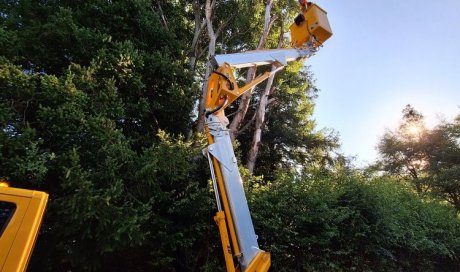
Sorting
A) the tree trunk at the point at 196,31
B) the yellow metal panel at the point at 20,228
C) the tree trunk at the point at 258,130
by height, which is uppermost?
the tree trunk at the point at 196,31

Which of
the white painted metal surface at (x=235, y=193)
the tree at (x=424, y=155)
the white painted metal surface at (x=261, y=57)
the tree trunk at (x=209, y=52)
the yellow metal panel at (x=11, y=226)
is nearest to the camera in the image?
the yellow metal panel at (x=11, y=226)

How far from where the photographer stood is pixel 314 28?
5.26m

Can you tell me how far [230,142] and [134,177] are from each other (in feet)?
8.89

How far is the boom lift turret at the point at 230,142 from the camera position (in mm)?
3592

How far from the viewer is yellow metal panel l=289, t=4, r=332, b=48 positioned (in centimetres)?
523

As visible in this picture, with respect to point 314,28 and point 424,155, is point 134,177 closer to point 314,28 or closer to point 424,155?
point 314,28

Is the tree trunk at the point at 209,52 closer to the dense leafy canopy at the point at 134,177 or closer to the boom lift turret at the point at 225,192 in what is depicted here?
the dense leafy canopy at the point at 134,177

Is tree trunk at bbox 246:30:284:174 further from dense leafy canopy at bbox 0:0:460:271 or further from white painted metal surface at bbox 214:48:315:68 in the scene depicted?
white painted metal surface at bbox 214:48:315:68

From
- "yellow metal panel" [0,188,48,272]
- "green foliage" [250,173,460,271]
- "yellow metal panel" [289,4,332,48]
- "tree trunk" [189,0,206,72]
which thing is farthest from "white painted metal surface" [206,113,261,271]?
"tree trunk" [189,0,206,72]

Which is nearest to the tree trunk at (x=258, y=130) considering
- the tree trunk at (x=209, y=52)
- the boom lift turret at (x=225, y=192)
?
the tree trunk at (x=209, y=52)

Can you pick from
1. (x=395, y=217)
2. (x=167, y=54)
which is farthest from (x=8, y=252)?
(x=395, y=217)

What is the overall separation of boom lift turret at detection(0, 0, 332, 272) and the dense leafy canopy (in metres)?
2.03

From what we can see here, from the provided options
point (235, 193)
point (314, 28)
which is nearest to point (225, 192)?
Result: point (235, 193)

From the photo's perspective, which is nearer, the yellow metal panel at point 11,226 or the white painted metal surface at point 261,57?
the yellow metal panel at point 11,226
